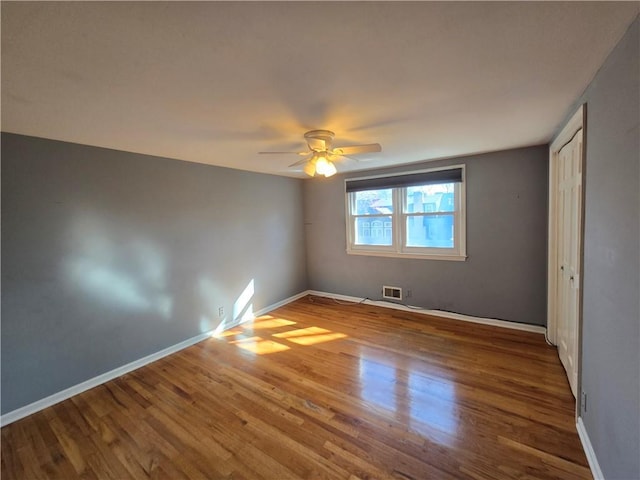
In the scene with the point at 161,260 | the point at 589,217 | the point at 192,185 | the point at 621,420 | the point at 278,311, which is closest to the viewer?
the point at 621,420

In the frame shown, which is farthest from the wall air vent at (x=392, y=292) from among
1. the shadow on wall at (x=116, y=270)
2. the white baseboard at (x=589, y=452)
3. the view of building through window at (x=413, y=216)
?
the shadow on wall at (x=116, y=270)

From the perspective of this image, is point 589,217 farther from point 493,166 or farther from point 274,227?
point 274,227

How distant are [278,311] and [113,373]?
7.22 ft

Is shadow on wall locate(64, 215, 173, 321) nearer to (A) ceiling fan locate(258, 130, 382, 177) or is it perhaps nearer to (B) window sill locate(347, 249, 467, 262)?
(A) ceiling fan locate(258, 130, 382, 177)

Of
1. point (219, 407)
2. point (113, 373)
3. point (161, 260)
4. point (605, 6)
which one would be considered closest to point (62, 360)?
point (113, 373)

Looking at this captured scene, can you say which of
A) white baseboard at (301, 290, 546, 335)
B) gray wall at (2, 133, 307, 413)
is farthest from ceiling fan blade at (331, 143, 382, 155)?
white baseboard at (301, 290, 546, 335)

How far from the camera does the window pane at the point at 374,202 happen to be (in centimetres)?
431

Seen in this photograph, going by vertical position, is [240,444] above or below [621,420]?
below

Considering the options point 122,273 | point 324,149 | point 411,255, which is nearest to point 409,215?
point 411,255

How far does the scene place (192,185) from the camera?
11.1ft

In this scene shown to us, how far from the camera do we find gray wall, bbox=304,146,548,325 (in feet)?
10.6

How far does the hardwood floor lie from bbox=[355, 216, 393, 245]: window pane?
170 centimetres

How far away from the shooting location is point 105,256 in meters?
2.66

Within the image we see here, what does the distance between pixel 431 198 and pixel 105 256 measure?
394cm
